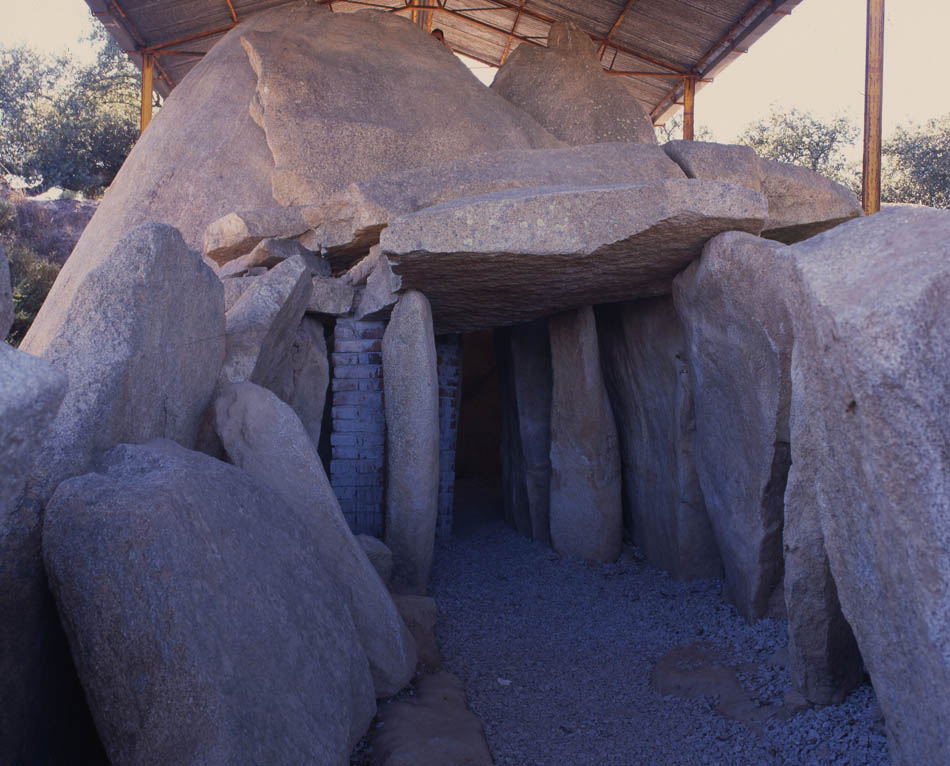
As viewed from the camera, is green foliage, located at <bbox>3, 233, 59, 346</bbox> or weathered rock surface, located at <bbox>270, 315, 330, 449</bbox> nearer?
weathered rock surface, located at <bbox>270, 315, 330, 449</bbox>

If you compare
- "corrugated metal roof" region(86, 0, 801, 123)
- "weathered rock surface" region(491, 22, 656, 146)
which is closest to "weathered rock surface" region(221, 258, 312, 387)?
"weathered rock surface" region(491, 22, 656, 146)

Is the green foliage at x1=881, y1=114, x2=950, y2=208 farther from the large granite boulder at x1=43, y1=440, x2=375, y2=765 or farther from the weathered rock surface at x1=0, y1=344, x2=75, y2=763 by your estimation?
the weathered rock surface at x1=0, y1=344, x2=75, y2=763

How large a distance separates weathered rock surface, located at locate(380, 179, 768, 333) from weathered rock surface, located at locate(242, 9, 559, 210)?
5.28 feet

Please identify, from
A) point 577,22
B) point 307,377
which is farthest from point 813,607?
point 577,22

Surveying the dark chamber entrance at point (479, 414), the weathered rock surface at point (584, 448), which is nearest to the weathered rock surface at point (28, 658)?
the weathered rock surface at point (584, 448)

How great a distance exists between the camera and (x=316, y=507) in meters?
3.46

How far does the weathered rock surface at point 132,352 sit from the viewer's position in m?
2.66

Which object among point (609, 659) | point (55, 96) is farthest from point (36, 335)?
→ point (55, 96)

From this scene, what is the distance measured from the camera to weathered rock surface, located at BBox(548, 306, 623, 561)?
5.57 m

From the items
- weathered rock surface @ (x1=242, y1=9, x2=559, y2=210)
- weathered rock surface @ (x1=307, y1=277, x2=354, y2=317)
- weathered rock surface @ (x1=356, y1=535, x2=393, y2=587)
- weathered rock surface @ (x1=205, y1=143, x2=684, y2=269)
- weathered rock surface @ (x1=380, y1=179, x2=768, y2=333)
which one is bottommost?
weathered rock surface @ (x1=356, y1=535, x2=393, y2=587)

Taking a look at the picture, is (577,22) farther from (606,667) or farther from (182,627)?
(182,627)

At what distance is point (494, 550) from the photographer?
19.4ft

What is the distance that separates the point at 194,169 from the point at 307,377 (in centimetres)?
222

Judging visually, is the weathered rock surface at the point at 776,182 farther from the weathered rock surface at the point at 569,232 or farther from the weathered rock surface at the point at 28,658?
the weathered rock surface at the point at 28,658
